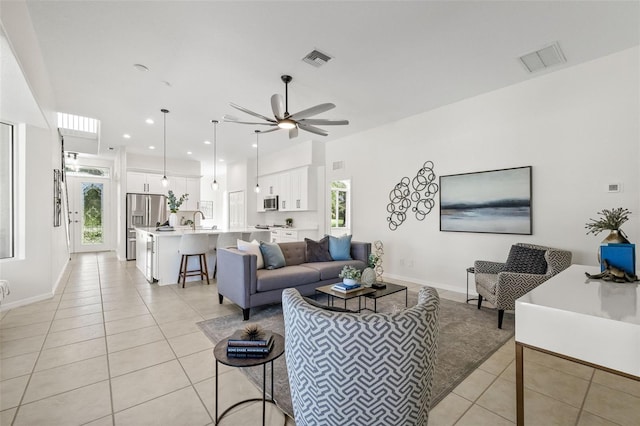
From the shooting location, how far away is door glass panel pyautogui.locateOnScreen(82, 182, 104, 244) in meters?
8.87

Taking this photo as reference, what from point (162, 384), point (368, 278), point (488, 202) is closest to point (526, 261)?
point (488, 202)

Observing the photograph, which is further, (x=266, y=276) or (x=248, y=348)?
(x=266, y=276)

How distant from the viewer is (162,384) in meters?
2.02

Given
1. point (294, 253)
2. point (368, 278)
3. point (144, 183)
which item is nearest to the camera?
point (368, 278)

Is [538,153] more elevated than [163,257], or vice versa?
[538,153]

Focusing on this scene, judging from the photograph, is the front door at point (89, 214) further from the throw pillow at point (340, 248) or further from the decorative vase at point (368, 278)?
the decorative vase at point (368, 278)

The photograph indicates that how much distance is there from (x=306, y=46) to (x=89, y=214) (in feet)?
31.0

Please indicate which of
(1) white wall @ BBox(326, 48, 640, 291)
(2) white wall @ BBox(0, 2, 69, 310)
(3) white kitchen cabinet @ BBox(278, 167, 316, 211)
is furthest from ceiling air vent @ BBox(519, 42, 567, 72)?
(2) white wall @ BBox(0, 2, 69, 310)

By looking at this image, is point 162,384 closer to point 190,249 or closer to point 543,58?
point 190,249

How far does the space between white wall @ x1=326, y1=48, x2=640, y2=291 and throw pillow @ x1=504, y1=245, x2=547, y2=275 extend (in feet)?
1.41

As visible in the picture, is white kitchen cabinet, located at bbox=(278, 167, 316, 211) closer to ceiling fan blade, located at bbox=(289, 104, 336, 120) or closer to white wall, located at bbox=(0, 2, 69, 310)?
ceiling fan blade, located at bbox=(289, 104, 336, 120)

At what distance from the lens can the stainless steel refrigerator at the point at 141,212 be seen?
24.7 ft

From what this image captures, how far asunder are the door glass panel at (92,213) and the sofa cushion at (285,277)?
27.4 feet

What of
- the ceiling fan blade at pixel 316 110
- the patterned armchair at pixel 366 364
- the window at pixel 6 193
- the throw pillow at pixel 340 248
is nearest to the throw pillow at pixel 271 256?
the throw pillow at pixel 340 248
